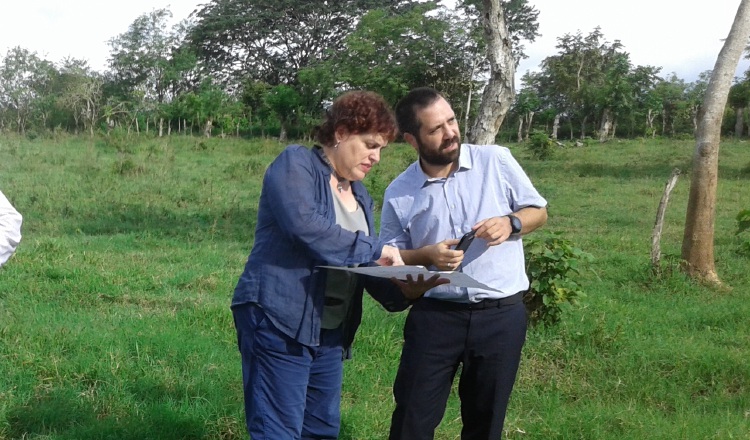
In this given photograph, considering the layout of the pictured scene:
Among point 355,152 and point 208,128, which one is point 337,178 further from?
point 208,128

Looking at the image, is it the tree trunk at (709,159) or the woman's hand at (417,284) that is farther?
the tree trunk at (709,159)

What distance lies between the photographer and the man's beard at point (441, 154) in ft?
A: 9.25

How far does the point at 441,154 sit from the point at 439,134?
2.9 inches

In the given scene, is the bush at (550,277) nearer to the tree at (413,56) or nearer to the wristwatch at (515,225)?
the wristwatch at (515,225)

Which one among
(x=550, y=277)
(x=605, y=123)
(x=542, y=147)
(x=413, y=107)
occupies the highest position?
(x=605, y=123)

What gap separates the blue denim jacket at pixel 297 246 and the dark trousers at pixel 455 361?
1.50 feet

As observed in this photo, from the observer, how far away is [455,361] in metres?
2.90

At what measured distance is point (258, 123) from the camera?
3303cm

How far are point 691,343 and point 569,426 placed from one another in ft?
6.01

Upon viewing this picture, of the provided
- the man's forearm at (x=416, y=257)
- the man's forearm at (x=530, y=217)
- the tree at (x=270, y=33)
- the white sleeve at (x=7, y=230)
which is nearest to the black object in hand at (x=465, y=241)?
the man's forearm at (x=416, y=257)

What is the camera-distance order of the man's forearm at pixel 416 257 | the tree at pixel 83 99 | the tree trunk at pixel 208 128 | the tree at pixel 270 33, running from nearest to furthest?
the man's forearm at pixel 416 257 < the tree at pixel 83 99 < the tree trunk at pixel 208 128 < the tree at pixel 270 33

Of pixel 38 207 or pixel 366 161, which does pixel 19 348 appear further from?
pixel 38 207

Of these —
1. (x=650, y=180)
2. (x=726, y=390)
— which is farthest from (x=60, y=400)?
(x=650, y=180)

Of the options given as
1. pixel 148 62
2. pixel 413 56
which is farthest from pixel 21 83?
pixel 413 56
